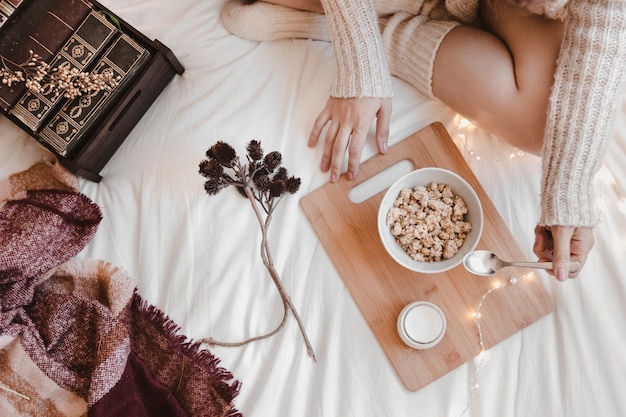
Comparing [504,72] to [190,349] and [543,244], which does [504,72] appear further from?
[190,349]

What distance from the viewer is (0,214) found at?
35.6 inches

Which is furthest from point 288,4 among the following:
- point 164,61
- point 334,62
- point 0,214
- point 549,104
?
point 0,214

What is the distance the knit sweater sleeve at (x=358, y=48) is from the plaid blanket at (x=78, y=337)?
1.59 feet

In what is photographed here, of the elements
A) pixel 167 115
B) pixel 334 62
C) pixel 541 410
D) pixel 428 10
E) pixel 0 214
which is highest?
pixel 428 10

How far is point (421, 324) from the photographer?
0.84m

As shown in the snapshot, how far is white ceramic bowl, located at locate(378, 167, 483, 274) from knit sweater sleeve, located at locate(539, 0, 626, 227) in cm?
10

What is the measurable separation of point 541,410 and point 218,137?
0.67m

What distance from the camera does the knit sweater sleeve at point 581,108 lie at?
760 mm

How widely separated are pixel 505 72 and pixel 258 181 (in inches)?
16.3

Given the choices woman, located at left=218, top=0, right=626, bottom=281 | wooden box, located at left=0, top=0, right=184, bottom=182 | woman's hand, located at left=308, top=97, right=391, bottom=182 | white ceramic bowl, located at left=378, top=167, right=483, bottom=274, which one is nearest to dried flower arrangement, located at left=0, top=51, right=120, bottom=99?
wooden box, located at left=0, top=0, right=184, bottom=182

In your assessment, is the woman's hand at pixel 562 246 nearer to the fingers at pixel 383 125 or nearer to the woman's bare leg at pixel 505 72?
the woman's bare leg at pixel 505 72

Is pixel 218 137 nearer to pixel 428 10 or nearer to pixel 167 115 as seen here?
pixel 167 115

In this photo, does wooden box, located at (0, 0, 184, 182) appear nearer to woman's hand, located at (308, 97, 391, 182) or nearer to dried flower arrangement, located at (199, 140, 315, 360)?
dried flower arrangement, located at (199, 140, 315, 360)

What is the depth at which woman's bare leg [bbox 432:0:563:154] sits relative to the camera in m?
0.83
